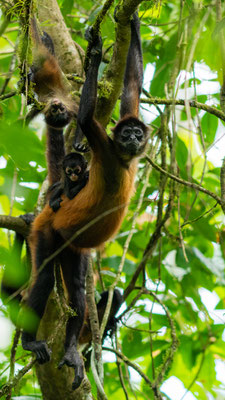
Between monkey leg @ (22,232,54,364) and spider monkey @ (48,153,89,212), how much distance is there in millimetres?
531

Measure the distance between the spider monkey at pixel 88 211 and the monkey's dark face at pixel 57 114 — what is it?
0.23 ft

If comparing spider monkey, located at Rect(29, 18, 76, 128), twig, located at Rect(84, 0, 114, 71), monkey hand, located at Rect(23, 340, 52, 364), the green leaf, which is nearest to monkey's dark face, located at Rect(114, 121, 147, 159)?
spider monkey, located at Rect(29, 18, 76, 128)

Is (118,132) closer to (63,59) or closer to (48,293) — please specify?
(63,59)

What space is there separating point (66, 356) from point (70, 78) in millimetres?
3424

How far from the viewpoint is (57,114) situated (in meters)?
6.18

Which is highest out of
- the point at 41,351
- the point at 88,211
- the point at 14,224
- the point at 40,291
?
the point at 88,211

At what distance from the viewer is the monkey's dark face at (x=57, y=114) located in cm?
611

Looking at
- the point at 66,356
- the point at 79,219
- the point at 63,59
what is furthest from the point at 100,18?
the point at 66,356

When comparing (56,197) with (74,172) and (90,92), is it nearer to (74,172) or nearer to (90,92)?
(74,172)

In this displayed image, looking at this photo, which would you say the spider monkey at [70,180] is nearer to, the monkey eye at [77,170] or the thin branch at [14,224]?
the monkey eye at [77,170]

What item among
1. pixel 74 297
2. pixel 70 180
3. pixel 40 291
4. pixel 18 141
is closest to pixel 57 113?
pixel 70 180

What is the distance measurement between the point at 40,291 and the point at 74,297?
22.0 inches

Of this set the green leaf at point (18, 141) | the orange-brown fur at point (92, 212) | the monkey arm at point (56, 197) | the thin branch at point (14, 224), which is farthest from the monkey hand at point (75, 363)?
the green leaf at point (18, 141)

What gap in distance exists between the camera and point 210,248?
8.40m
